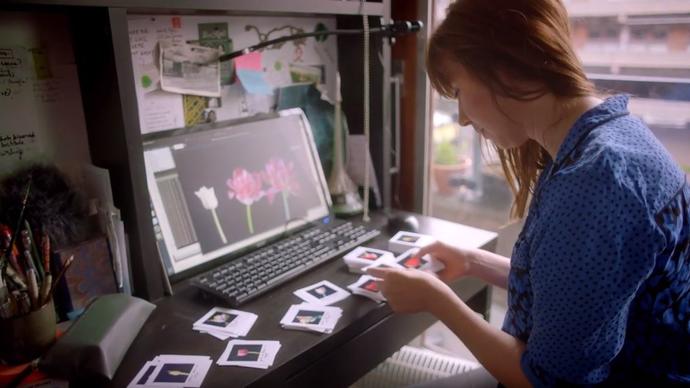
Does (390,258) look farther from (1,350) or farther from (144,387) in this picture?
(1,350)

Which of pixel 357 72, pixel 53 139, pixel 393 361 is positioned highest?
pixel 357 72

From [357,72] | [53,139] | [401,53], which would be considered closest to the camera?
[53,139]

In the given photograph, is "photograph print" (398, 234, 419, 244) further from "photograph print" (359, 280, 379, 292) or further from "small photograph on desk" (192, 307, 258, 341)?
"small photograph on desk" (192, 307, 258, 341)

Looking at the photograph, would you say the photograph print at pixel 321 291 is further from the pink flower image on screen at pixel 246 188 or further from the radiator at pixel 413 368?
the radiator at pixel 413 368

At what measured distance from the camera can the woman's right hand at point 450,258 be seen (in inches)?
48.4

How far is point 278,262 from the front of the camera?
1270mm

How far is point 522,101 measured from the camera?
0.87 metres

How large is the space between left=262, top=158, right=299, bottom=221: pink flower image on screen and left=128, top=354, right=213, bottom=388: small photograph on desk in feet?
1.96

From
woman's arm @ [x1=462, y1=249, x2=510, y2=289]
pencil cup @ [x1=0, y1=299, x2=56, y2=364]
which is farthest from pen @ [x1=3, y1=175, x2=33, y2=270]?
woman's arm @ [x1=462, y1=249, x2=510, y2=289]

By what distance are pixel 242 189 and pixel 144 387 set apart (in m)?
0.64

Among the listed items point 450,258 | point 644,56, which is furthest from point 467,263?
point 644,56

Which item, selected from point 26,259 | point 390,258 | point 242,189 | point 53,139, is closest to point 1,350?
point 26,259

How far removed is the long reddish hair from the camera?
83cm

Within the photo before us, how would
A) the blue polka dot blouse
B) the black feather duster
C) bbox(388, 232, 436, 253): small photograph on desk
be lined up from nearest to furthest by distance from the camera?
1. the blue polka dot blouse
2. the black feather duster
3. bbox(388, 232, 436, 253): small photograph on desk
